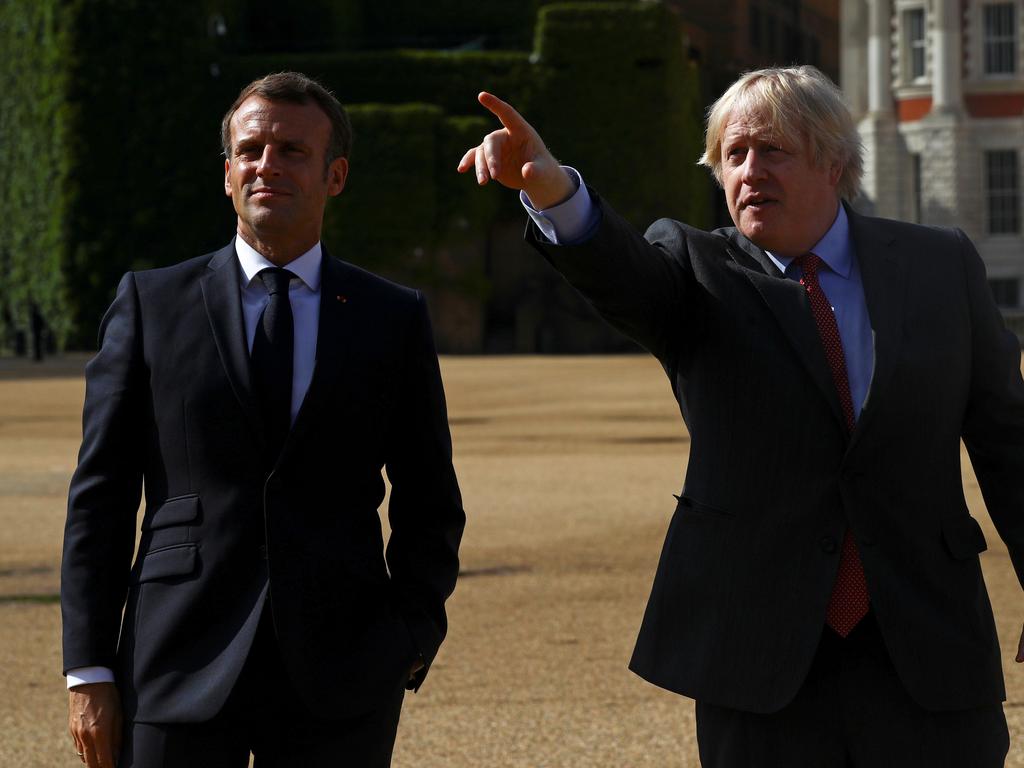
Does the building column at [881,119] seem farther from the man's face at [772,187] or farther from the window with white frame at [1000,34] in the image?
the man's face at [772,187]

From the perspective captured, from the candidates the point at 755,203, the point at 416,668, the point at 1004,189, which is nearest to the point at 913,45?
the point at 1004,189

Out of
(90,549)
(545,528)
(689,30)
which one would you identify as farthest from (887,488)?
(689,30)

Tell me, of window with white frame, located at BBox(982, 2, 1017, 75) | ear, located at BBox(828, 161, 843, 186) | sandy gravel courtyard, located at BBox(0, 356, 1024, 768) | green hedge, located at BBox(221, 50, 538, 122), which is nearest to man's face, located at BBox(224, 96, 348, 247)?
ear, located at BBox(828, 161, 843, 186)

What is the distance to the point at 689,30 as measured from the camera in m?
41.9

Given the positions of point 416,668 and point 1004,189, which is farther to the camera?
point 1004,189

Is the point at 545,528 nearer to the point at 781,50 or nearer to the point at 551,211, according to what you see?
the point at 551,211

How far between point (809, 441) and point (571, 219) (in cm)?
56

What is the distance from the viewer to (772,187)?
120 inches

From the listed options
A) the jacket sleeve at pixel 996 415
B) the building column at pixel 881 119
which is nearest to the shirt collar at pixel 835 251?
the jacket sleeve at pixel 996 415

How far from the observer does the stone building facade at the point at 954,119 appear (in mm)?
38281

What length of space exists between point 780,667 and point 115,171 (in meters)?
33.3

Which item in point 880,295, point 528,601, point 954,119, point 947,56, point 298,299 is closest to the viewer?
point 880,295

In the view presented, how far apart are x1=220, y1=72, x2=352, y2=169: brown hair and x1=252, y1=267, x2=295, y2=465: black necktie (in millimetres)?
255

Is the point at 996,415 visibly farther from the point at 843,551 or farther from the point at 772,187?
the point at 772,187
